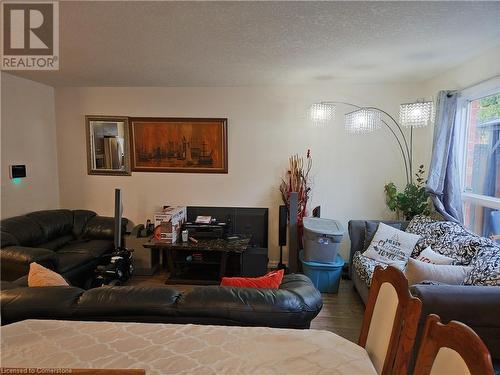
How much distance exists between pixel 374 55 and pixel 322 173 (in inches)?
64.2

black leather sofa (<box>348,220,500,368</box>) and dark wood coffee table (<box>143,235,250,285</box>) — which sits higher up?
black leather sofa (<box>348,220,500,368</box>)

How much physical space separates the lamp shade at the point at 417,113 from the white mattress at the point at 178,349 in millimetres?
2328

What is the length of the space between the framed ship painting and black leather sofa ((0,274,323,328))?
2.67 m

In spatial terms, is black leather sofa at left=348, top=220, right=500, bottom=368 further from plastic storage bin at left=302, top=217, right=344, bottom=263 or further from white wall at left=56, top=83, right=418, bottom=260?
white wall at left=56, top=83, right=418, bottom=260

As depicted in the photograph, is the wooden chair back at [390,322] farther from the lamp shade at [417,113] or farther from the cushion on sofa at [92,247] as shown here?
the cushion on sofa at [92,247]

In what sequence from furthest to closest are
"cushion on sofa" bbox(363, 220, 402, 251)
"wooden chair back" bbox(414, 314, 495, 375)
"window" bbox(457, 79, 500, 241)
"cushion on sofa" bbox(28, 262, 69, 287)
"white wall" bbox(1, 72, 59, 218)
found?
1. "white wall" bbox(1, 72, 59, 218)
2. "cushion on sofa" bbox(363, 220, 402, 251)
3. "window" bbox(457, 79, 500, 241)
4. "cushion on sofa" bbox(28, 262, 69, 287)
5. "wooden chair back" bbox(414, 314, 495, 375)

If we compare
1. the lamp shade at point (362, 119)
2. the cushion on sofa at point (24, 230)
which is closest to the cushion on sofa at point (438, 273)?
the lamp shade at point (362, 119)

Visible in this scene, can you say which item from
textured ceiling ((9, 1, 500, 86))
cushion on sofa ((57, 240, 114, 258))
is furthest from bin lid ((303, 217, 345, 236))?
cushion on sofa ((57, 240, 114, 258))

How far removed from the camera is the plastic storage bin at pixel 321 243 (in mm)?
3074

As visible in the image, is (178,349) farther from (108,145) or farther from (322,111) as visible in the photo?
(108,145)

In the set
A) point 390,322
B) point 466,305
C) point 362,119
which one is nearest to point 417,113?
point 362,119

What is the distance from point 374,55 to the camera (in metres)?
2.57

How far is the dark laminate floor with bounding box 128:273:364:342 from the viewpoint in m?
2.50

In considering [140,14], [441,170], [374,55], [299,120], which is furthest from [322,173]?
[140,14]
